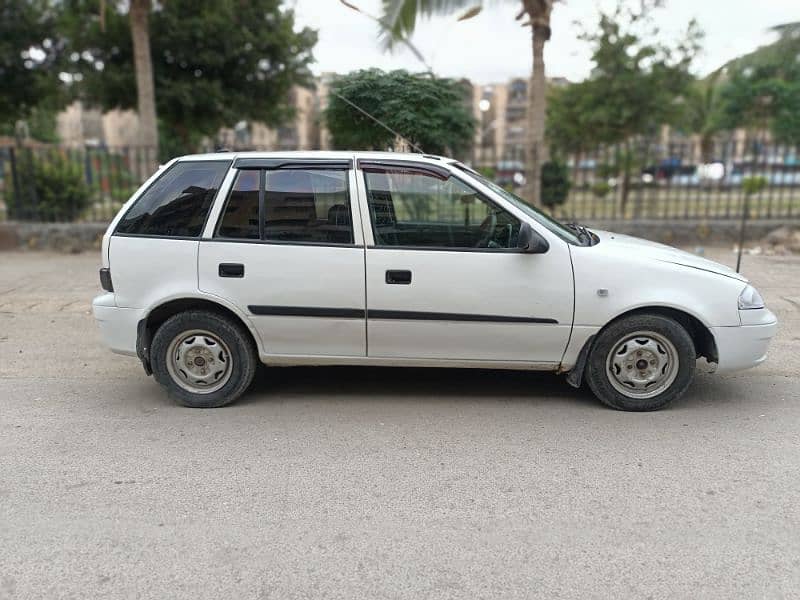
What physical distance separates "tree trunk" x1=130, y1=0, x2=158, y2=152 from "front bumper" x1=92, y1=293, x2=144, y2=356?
25.4 ft

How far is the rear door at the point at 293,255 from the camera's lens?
4.48 m

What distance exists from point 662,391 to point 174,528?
3.25 metres

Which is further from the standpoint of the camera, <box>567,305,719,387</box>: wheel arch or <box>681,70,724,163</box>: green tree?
<box>681,70,724,163</box>: green tree

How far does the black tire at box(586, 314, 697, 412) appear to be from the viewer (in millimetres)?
4410

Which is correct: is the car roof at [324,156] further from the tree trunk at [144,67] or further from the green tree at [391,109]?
the tree trunk at [144,67]

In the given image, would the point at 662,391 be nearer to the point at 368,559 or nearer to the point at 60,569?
the point at 368,559

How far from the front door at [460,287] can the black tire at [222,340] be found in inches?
35.8

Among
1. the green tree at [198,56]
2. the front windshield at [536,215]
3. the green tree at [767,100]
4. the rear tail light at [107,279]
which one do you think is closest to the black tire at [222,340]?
the rear tail light at [107,279]

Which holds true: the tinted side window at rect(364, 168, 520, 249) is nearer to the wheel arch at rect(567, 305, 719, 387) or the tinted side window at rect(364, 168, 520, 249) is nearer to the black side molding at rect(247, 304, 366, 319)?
the black side molding at rect(247, 304, 366, 319)

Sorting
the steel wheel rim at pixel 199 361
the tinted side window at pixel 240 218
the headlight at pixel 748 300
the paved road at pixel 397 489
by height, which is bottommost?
the paved road at pixel 397 489

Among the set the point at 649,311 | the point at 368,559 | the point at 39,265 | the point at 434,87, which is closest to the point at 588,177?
the point at 434,87

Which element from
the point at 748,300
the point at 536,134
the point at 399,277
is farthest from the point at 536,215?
the point at 536,134

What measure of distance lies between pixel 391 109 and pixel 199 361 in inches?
147

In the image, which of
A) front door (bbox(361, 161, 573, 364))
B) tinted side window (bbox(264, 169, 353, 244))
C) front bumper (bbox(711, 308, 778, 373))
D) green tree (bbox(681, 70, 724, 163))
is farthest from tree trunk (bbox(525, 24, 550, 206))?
tinted side window (bbox(264, 169, 353, 244))
